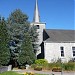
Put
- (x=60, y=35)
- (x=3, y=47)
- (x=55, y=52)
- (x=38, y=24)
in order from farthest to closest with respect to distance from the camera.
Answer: (x=38, y=24), (x=60, y=35), (x=55, y=52), (x=3, y=47)

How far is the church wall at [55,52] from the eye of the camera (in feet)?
116

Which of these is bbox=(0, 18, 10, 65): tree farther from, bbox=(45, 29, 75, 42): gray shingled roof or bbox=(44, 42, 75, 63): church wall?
bbox=(45, 29, 75, 42): gray shingled roof

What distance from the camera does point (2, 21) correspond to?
30.4 metres

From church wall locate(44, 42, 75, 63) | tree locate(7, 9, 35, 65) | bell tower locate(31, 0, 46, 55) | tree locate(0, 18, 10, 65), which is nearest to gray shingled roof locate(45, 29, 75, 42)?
church wall locate(44, 42, 75, 63)

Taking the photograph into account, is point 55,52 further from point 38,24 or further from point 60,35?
point 38,24

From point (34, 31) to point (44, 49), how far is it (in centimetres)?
464

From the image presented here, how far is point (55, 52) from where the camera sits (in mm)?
35500

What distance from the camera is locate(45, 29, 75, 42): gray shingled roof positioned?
119 feet

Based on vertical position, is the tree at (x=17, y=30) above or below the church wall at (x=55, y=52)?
above

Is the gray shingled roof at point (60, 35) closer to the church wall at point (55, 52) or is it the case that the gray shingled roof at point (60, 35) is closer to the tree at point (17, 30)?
the church wall at point (55, 52)

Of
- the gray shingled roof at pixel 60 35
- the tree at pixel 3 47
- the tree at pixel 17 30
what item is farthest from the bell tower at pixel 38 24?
the tree at pixel 3 47

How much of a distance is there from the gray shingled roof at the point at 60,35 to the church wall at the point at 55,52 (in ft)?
3.10

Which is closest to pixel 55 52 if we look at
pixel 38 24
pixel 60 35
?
pixel 60 35

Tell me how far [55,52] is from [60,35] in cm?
469
